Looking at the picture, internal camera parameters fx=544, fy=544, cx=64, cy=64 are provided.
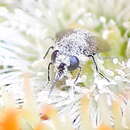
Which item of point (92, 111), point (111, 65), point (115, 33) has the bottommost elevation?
point (92, 111)

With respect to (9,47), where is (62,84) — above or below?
→ below


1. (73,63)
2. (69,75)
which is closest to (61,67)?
(73,63)

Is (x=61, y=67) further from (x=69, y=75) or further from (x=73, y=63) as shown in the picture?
(x=69, y=75)

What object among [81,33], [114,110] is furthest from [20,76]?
[114,110]

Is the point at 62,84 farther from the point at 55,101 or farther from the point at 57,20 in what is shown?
the point at 57,20

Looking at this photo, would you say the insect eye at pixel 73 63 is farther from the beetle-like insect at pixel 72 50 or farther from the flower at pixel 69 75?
the flower at pixel 69 75

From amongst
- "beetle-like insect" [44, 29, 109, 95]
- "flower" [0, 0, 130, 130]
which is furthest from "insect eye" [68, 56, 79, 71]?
"flower" [0, 0, 130, 130]
